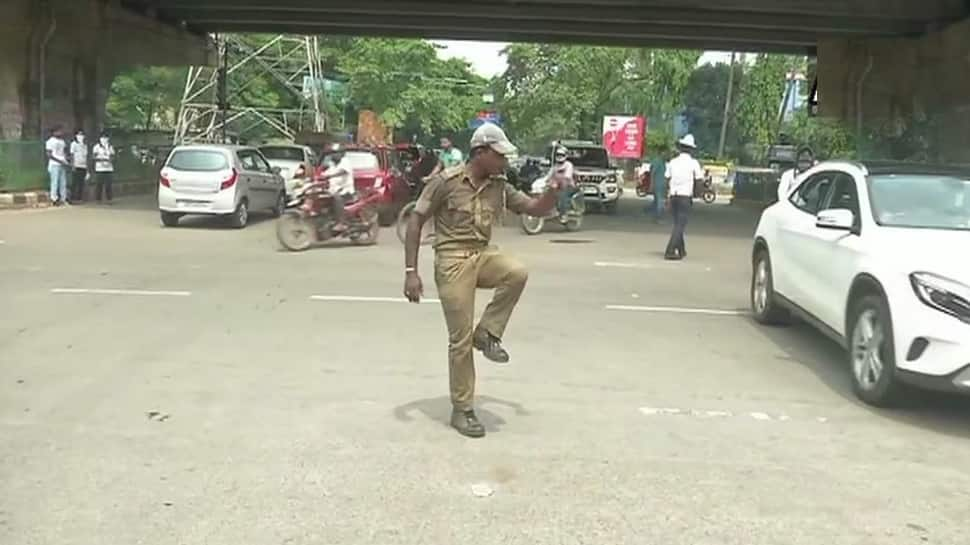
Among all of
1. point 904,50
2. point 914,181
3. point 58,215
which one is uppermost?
point 904,50

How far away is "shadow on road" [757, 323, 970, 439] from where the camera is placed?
6.79 metres

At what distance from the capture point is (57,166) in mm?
23781

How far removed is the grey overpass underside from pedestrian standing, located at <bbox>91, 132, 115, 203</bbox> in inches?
184

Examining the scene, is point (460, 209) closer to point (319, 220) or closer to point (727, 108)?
point (319, 220)

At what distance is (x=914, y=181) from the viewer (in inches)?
324

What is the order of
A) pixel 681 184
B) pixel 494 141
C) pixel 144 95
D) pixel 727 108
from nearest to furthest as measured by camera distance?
pixel 494 141 → pixel 681 184 → pixel 144 95 → pixel 727 108

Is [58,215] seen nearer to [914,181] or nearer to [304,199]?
[304,199]

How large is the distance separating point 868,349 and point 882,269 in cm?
56

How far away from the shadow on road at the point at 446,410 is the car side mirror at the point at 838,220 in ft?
8.93

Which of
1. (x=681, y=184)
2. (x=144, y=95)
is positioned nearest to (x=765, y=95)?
(x=144, y=95)

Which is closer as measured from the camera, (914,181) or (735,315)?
(914,181)

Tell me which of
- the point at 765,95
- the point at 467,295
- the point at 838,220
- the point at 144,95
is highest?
the point at 765,95

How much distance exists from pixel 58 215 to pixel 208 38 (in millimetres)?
16643

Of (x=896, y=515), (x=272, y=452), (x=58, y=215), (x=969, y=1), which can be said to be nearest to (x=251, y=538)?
(x=272, y=452)
